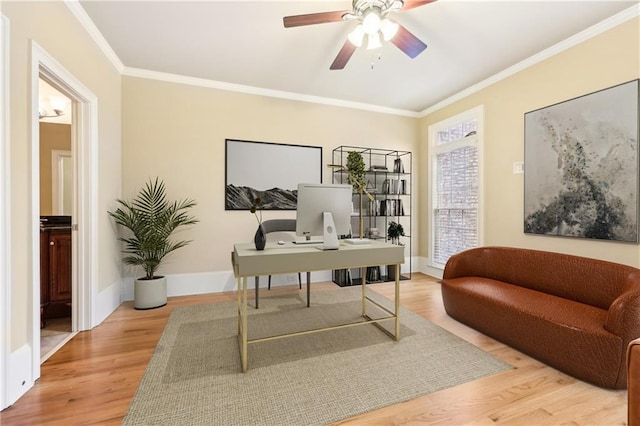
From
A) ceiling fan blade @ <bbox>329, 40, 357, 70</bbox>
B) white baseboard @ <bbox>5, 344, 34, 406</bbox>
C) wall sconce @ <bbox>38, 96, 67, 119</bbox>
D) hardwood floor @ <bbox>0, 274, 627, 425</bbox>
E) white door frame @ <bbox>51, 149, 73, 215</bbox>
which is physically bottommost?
hardwood floor @ <bbox>0, 274, 627, 425</bbox>

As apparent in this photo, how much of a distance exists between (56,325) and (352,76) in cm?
417

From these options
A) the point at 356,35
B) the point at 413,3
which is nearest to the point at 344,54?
the point at 356,35

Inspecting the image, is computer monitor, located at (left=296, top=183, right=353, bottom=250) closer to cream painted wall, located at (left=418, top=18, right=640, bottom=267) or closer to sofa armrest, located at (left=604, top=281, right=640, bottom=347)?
sofa armrest, located at (left=604, top=281, right=640, bottom=347)

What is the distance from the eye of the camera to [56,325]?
8.54 feet

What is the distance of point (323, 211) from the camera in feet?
7.38

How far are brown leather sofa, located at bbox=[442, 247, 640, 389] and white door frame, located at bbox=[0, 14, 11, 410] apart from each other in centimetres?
331

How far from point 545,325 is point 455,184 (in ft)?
8.43

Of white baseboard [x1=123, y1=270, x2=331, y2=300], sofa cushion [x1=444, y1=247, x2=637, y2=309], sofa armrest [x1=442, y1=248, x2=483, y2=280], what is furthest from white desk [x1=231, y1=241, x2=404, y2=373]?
white baseboard [x1=123, y1=270, x2=331, y2=300]

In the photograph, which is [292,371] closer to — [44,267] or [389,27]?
[389,27]

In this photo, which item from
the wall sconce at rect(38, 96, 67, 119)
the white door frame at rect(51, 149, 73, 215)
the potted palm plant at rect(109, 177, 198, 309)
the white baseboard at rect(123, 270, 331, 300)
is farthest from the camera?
the white door frame at rect(51, 149, 73, 215)

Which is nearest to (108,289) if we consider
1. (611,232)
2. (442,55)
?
(442,55)

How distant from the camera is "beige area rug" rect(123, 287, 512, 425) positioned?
1496 mm

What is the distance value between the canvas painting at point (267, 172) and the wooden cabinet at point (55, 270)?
1.68 metres

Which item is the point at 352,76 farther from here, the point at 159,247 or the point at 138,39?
the point at 159,247
